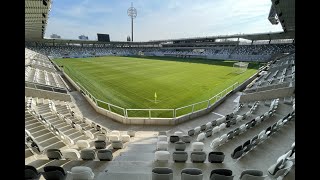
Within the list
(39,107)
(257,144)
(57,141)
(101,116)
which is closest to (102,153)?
(57,141)

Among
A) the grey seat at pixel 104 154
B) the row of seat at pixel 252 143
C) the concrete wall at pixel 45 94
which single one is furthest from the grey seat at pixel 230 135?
the concrete wall at pixel 45 94

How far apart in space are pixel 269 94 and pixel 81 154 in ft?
34.2

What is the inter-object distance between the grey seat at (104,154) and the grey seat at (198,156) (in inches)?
94.9

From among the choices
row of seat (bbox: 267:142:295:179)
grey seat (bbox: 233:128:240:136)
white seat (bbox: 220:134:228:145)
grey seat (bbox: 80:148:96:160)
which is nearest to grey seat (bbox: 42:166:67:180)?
grey seat (bbox: 80:148:96:160)

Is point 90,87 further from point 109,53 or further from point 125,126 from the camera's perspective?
point 109,53

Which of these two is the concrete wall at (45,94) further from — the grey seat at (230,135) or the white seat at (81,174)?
the grey seat at (230,135)

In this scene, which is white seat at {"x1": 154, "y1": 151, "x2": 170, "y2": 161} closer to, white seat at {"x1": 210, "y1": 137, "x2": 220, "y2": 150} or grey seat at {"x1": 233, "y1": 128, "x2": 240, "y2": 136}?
white seat at {"x1": 210, "y1": 137, "x2": 220, "y2": 150}

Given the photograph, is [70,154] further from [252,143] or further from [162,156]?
[252,143]

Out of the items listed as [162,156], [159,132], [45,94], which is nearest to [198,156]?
[162,156]

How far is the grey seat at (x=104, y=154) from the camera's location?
282 inches

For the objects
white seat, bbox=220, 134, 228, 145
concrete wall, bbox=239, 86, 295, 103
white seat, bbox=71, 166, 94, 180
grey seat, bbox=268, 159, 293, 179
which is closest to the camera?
white seat, bbox=71, 166, 94, 180

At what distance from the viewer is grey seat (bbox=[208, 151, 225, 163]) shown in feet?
22.5

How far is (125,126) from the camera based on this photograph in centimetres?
1276

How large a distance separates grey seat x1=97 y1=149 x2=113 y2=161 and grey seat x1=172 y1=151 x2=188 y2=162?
190 centimetres
